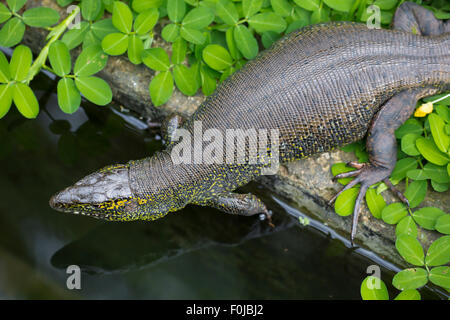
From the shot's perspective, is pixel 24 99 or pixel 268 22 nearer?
pixel 24 99

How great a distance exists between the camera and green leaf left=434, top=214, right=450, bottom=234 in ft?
9.55

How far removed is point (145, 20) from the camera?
3.14m

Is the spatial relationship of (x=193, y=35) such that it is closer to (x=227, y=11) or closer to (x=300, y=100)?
(x=227, y=11)

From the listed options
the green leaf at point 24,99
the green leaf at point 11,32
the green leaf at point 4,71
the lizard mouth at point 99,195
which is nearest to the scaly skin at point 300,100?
the lizard mouth at point 99,195

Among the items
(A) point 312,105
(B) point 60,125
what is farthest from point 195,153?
(B) point 60,125

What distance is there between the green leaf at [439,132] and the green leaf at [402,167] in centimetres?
23

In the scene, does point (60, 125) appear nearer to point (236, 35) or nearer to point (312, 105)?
point (236, 35)

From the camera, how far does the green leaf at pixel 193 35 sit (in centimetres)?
315

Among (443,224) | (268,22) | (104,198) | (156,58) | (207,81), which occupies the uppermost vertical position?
(268,22)

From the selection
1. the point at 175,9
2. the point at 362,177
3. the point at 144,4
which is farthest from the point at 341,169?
the point at 144,4

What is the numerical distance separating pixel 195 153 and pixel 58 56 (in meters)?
1.20

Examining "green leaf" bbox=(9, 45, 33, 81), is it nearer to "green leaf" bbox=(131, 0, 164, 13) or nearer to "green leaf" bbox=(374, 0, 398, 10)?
"green leaf" bbox=(131, 0, 164, 13)

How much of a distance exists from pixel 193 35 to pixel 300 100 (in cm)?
92
